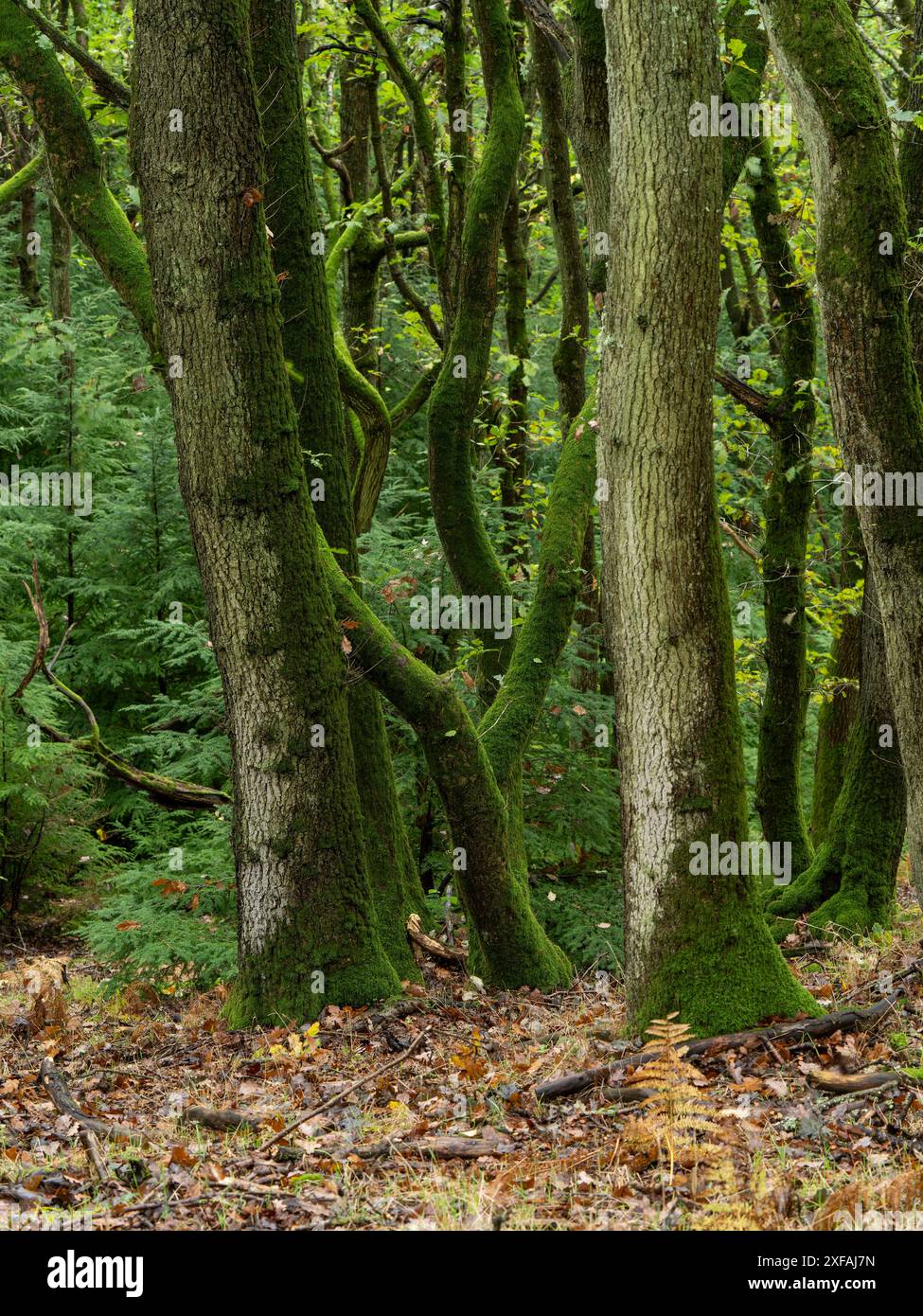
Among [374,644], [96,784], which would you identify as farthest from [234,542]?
[96,784]

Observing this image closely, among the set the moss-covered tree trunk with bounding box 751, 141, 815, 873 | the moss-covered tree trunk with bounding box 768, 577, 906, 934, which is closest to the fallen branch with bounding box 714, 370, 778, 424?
the moss-covered tree trunk with bounding box 751, 141, 815, 873

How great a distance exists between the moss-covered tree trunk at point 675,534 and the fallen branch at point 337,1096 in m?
1.12

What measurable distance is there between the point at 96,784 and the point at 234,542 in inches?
271

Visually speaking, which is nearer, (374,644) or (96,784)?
(374,644)

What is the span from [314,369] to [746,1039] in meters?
4.90

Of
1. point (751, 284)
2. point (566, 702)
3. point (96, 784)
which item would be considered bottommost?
point (96, 784)

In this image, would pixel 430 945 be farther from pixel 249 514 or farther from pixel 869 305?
pixel 869 305

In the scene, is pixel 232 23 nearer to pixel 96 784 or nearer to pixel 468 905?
pixel 468 905

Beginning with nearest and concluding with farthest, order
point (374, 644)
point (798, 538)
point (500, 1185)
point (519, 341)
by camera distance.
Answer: point (500, 1185) < point (374, 644) < point (798, 538) < point (519, 341)

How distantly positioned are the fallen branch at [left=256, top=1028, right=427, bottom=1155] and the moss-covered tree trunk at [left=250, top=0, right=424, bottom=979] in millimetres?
1687

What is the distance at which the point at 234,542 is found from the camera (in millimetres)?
6188

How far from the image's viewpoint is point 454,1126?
446 centimetres

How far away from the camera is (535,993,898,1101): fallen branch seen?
478 centimetres
